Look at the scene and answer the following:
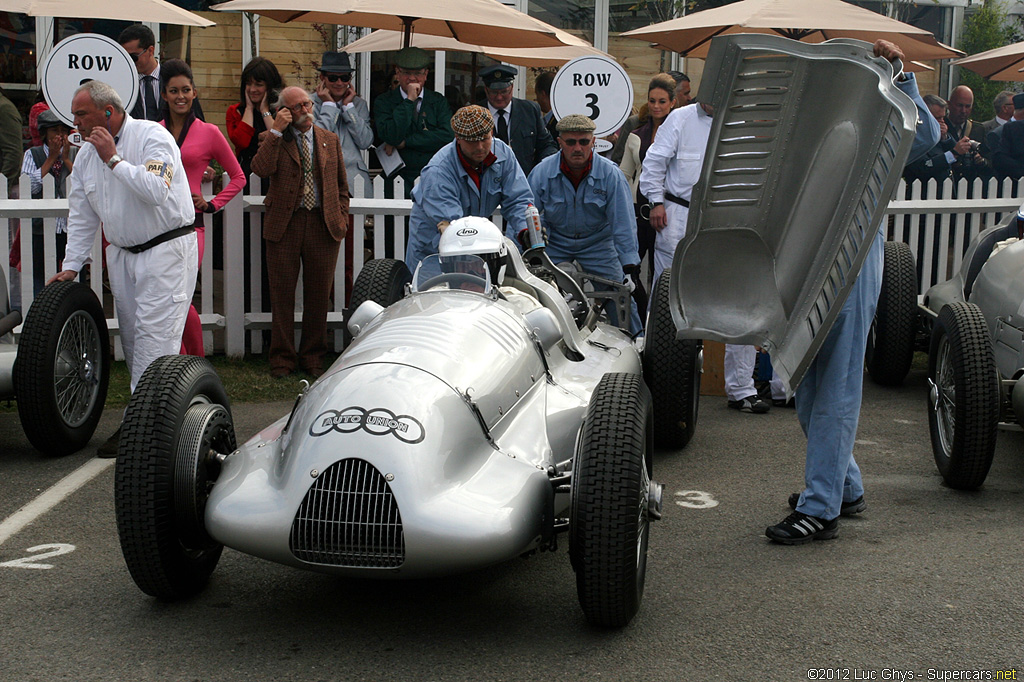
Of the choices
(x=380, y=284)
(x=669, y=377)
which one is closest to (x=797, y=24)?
(x=669, y=377)

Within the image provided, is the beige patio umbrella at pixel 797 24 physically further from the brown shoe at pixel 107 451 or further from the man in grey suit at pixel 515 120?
the brown shoe at pixel 107 451

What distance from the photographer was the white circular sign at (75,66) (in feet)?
26.6

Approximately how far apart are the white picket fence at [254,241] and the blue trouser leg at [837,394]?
4983 mm

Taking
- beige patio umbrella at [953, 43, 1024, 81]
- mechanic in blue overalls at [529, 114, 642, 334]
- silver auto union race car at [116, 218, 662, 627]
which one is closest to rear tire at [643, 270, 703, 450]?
mechanic in blue overalls at [529, 114, 642, 334]

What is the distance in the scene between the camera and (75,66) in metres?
8.12

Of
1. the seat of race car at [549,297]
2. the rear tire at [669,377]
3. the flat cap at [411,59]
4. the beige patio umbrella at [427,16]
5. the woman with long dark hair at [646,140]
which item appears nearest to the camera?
the seat of race car at [549,297]

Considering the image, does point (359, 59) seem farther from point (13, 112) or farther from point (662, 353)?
point (662, 353)

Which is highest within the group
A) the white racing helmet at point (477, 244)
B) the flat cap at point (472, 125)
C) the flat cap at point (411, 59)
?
the flat cap at point (411, 59)

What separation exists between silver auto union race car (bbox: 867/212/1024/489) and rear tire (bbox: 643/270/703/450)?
4.48 feet

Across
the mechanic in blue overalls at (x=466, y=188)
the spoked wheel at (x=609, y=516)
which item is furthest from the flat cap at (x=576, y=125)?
the spoked wheel at (x=609, y=516)

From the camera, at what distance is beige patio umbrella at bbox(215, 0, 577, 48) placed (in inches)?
358

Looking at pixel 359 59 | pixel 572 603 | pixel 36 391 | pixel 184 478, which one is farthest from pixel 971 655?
pixel 359 59

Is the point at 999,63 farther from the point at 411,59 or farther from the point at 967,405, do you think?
the point at 967,405

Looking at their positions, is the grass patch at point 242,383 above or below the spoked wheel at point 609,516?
below
